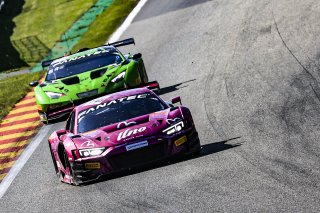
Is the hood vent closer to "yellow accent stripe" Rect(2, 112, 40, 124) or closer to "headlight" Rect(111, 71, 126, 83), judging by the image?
"headlight" Rect(111, 71, 126, 83)

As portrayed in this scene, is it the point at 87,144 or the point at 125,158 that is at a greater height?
the point at 87,144

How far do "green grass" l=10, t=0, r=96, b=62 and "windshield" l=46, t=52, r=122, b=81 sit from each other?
9838 mm

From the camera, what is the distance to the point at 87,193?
11289 millimetres

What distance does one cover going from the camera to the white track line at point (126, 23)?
1064 inches

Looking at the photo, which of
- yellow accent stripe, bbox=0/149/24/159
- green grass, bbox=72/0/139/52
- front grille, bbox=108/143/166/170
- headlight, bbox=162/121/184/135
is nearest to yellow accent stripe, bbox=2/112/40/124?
yellow accent stripe, bbox=0/149/24/159

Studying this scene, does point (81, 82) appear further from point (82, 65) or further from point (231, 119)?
point (231, 119)

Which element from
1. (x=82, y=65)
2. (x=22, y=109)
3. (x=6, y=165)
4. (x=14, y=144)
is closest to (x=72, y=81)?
(x=82, y=65)

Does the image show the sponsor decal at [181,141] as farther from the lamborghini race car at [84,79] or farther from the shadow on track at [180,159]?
the lamborghini race car at [84,79]

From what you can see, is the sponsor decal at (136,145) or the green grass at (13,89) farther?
the green grass at (13,89)

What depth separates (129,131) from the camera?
11.6 meters

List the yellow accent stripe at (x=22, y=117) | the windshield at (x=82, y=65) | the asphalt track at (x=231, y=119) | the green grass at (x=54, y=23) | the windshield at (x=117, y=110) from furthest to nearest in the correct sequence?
the green grass at (x=54, y=23)
the yellow accent stripe at (x=22, y=117)
the windshield at (x=82, y=65)
the windshield at (x=117, y=110)
the asphalt track at (x=231, y=119)

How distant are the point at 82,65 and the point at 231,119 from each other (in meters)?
5.32

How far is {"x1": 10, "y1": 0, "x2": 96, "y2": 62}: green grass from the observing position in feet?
99.3

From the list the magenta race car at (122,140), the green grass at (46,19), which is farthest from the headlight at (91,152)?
the green grass at (46,19)
